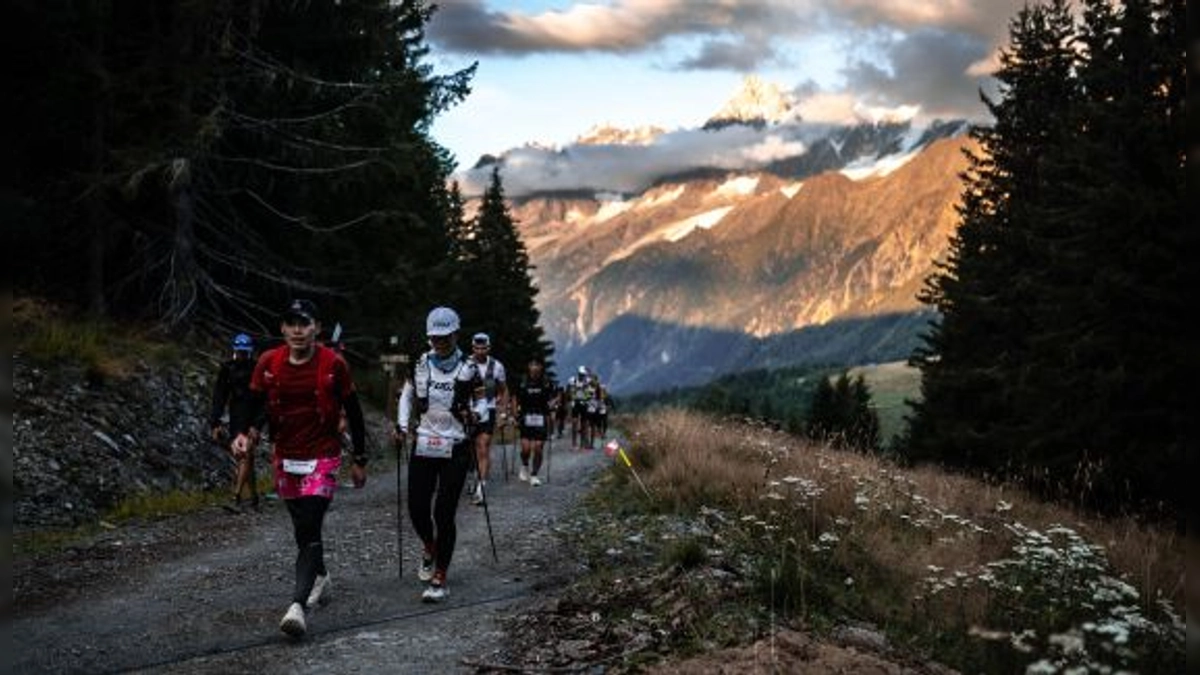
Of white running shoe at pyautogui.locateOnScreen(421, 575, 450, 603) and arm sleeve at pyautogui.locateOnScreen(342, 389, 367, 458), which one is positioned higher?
arm sleeve at pyautogui.locateOnScreen(342, 389, 367, 458)

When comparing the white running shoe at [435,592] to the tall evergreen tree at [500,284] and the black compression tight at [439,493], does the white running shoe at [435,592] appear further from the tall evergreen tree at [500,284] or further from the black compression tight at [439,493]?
the tall evergreen tree at [500,284]

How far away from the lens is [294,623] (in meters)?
7.30

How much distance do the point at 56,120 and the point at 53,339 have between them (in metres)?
4.41

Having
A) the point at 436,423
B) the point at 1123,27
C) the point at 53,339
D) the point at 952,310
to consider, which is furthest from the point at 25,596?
the point at 952,310

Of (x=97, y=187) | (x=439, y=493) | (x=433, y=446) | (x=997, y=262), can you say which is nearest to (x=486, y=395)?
(x=433, y=446)

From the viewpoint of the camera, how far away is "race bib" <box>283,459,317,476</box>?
25.7 ft

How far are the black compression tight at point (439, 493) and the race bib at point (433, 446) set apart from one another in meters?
0.06

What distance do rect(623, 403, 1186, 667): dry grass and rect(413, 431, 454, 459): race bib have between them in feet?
9.49

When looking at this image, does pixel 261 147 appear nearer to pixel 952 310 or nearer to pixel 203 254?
pixel 203 254

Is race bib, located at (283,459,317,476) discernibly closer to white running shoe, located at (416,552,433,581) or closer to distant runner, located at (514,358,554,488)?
white running shoe, located at (416,552,433,581)

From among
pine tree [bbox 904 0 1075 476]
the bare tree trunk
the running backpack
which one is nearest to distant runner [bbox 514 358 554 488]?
the bare tree trunk

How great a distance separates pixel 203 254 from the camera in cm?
2138

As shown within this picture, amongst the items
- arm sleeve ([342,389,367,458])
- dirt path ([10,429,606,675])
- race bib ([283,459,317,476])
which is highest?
arm sleeve ([342,389,367,458])

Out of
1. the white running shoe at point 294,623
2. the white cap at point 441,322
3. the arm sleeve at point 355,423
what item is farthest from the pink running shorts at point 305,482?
the white cap at point 441,322
